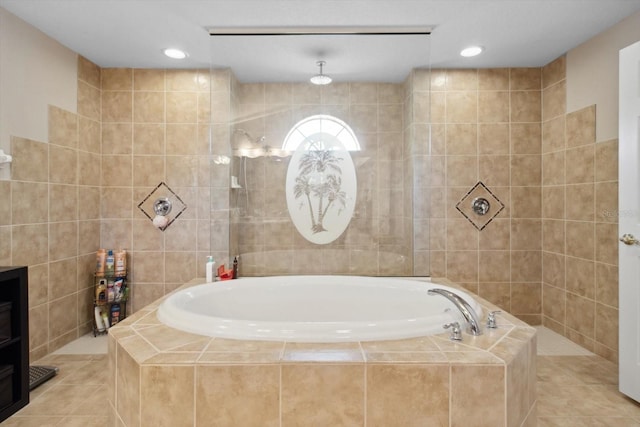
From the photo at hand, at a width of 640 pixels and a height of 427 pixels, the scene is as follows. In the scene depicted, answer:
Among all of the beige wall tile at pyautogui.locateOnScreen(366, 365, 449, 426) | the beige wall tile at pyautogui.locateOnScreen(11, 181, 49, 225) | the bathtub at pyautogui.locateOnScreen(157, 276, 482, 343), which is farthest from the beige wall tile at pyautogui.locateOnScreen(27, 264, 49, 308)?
the beige wall tile at pyautogui.locateOnScreen(366, 365, 449, 426)

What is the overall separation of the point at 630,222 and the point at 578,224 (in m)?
0.82

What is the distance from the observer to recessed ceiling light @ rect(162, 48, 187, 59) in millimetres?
2904

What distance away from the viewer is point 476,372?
1.32 meters

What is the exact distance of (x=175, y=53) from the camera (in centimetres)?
295

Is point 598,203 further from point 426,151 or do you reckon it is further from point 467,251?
point 426,151

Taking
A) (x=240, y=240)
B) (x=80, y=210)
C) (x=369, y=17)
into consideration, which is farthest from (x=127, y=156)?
(x=369, y=17)

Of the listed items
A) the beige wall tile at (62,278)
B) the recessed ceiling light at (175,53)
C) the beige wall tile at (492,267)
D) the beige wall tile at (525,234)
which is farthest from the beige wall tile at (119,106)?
the beige wall tile at (525,234)

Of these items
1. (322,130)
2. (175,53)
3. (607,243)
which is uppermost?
(175,53)

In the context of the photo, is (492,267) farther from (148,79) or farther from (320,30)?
(148,79)

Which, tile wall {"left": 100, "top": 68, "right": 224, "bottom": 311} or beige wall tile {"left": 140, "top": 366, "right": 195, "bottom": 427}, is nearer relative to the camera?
beige wall tile {"left": 140, "top": 366, "right": 195, "bottom": 427}

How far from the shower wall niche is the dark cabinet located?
1.24 meters

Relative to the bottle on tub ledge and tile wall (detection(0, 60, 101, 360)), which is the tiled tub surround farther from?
tile wall (detection(0, 60, 101, 360))

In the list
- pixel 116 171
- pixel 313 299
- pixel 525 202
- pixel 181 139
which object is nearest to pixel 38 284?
pixel 116 171

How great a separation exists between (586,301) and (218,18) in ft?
10.6
